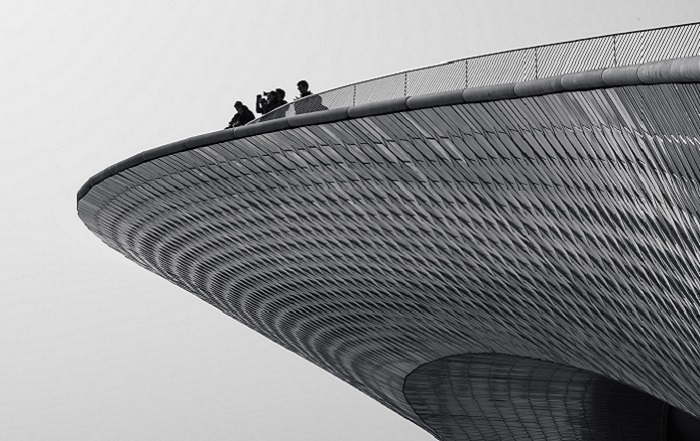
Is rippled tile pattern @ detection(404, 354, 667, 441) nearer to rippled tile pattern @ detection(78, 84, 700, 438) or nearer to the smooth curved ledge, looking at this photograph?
rippled tile pattern @ detection(78, 84, 700, 438)

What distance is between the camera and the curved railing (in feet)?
62.4

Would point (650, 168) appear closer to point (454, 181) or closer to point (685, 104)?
point (685, 104)

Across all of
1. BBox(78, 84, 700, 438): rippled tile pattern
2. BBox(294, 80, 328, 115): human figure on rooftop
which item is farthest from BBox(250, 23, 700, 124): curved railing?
BBox(78, 84, 700, 438): rippled tile pattern

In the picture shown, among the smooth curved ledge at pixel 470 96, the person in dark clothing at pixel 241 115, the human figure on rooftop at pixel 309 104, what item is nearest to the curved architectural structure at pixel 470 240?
the smooth curved ledge at pixel 470 96

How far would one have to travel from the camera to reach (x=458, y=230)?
28219 mm

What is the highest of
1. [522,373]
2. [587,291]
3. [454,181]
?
[454,181]

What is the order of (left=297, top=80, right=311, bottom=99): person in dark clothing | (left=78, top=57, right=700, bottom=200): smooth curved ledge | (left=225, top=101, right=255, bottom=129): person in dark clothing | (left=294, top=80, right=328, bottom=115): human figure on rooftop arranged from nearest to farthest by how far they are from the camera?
(left=78, top=57, right=700, bottom=200): smooth curved ledge, (left=294, top=80, right=328, bottom=115): human figure on rooftop, (left=297, top=80, right=311, bottom=99): person in dark clothing, (left=225, top=101, right=255, bottom=129): person in dark clothing

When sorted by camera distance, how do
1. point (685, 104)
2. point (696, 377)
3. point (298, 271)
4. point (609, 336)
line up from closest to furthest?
1. point (685, 104)
2. point (696, 377)
3. point (609, 336)
4. point (298, 271)

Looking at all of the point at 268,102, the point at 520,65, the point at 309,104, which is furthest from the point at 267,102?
the point at 520,65

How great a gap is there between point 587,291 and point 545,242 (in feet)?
5.32

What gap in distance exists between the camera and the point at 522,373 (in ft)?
132

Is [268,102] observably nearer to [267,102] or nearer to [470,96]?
[267,102]

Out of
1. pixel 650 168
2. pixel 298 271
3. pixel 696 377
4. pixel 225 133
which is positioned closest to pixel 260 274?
pixel 298 271

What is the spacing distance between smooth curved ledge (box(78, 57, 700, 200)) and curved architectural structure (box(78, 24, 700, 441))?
4cm
